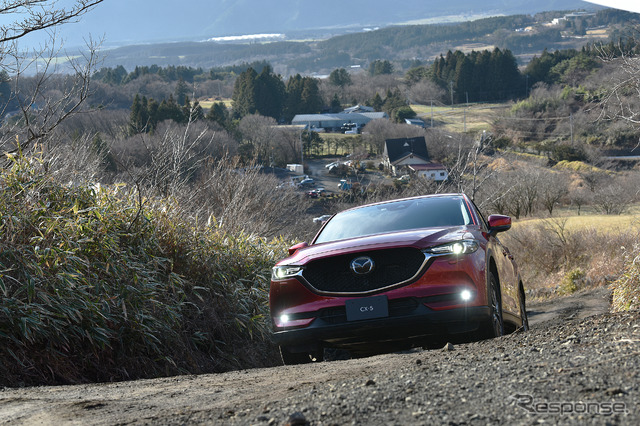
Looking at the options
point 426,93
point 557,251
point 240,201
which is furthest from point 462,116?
A: point 240,201

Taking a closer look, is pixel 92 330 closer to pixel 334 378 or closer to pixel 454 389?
pixel 334 378

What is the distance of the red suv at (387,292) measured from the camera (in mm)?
5242

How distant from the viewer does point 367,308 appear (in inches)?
209

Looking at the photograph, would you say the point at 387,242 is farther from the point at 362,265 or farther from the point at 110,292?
the point at 110,292

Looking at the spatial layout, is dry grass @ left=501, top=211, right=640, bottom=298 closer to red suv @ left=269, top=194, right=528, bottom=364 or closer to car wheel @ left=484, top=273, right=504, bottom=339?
car wheel @ left=484, top=273, right=504, bottom=339

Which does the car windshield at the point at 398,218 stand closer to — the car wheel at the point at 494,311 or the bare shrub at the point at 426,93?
the car wheel at the point at 494,311

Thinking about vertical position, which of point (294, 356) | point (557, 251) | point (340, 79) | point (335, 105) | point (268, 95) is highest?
point (294, 356)

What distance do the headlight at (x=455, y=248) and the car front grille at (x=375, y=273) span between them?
0.33 feet

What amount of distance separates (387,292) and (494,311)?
94cm

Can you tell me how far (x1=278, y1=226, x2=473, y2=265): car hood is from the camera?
5379 mm

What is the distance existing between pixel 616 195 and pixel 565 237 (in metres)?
27.9

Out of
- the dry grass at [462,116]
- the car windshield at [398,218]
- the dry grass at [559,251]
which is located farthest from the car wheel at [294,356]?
the dry grass at [462,116]

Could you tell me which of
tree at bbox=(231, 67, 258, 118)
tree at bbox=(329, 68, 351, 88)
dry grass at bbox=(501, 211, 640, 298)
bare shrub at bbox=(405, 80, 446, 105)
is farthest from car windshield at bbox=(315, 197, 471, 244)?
tree at bbox=(329, 68, 351, 88)

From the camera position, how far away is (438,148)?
235 feet
